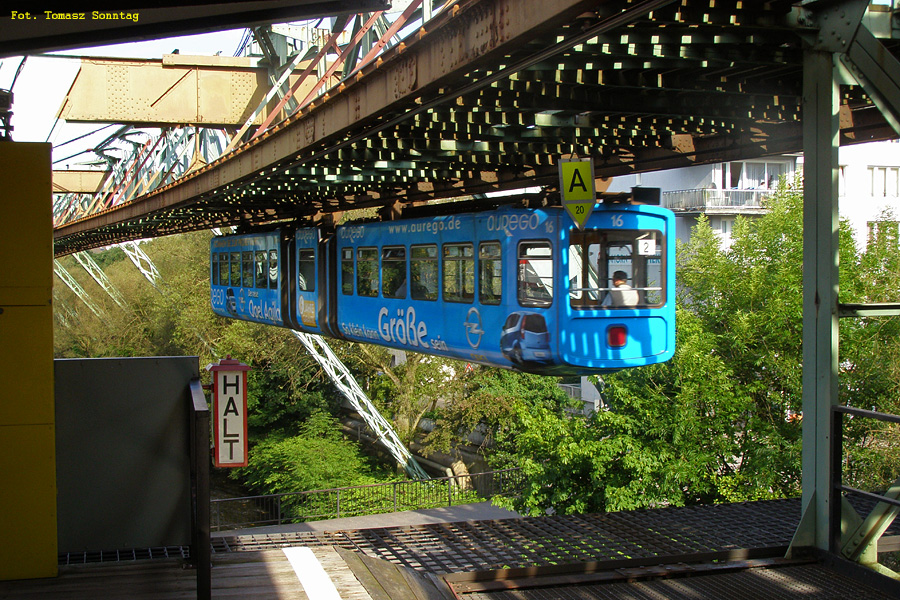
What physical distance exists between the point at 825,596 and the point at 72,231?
113 ft

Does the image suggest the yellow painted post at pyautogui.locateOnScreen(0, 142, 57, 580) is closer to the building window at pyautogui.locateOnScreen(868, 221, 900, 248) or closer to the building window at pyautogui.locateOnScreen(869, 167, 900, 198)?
the building window at pyautogui.locateOnScreen(868, 221, 900, 248)

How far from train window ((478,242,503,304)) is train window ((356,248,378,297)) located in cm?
303

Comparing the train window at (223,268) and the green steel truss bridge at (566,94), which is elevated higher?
the green steel truss bridge at (566,94)

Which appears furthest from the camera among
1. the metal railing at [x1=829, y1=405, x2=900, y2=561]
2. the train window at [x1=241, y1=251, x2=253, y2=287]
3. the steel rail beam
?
the train window at [x1=241, y1=251, x2=253, y2=287]

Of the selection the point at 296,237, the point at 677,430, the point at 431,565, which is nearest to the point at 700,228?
the point at 677,430

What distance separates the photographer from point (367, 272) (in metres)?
13.2

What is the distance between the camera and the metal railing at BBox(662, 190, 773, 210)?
34.9 meters

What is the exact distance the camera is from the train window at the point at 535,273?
926 centimetres

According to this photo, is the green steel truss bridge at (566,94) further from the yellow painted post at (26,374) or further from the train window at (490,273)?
the yellow painted post at (26,374)

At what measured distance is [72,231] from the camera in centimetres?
3425

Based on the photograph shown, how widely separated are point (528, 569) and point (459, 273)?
Result: 5.31 m

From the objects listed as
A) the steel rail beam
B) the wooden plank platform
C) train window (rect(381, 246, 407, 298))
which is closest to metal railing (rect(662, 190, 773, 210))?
train window (rect(381, 246, 407, 298))

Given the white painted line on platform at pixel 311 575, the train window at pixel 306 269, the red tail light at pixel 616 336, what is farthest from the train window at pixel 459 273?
the white painted line on platform at pixel 311 575

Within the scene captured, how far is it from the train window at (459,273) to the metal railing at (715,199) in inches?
1023
